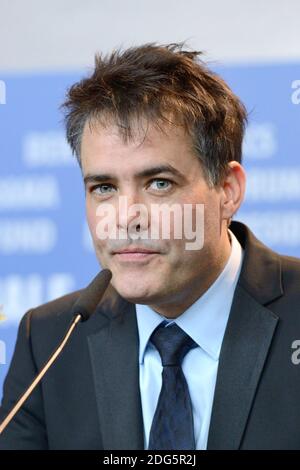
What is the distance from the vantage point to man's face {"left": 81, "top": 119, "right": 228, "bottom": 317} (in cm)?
137

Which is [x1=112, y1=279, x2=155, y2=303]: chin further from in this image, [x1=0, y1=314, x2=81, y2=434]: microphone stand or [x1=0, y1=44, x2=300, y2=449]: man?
[x1=0, y1=314, x2=81, y2=434]: microphone stand

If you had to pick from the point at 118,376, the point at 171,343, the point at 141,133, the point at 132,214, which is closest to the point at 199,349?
the point at 171,343

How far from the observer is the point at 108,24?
200 centimetres

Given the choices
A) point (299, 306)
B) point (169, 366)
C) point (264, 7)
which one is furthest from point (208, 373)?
point (264, 7)

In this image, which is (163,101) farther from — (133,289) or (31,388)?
(31,388)

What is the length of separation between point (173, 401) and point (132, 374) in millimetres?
122

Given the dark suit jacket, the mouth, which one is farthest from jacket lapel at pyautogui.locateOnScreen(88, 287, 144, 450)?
the mouth

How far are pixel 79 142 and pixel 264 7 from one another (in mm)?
701

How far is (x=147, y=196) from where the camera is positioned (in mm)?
1371

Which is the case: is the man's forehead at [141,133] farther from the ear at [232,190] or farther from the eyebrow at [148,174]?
the ear at [232,190]

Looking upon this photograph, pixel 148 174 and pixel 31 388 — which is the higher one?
pixel 148 174

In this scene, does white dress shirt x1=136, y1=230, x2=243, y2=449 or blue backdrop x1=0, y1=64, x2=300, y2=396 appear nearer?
white dress shirt x1=136, y1=230, x2=243, y2=449

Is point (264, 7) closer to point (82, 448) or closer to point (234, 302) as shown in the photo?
point (234, 302)

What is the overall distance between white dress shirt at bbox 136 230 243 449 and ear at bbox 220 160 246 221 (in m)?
0.09
